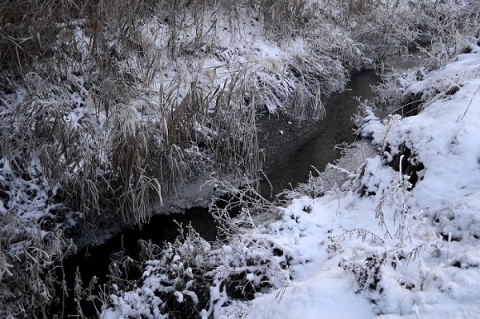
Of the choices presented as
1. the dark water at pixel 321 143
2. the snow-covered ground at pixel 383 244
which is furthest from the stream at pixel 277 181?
the snow-covered ground at pixel 383 244

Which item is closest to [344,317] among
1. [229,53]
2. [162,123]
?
[162,123]

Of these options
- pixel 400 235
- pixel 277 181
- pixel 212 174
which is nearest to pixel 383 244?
pixel 400 235

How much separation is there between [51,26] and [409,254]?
13.6ft

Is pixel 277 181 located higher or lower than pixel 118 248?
higher

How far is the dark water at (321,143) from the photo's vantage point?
5488 mm

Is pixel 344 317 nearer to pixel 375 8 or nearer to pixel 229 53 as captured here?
pixel 229 53

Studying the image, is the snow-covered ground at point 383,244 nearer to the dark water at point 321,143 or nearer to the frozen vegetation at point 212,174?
the frozen vegetation at point 212,174

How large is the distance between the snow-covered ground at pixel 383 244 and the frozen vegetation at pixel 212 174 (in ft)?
0.04

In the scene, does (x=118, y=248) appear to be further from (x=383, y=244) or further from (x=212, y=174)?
(x=383, y=244)

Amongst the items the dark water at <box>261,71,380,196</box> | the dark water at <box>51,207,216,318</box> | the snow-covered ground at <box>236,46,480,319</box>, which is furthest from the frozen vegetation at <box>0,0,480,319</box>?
the dark water at <box>261,71,380,196</box>

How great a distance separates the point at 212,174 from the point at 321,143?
1.80 m

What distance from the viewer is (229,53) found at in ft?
21.6

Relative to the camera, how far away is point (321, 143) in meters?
6.18

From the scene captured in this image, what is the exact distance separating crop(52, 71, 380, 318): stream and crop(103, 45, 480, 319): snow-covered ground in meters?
0.67
